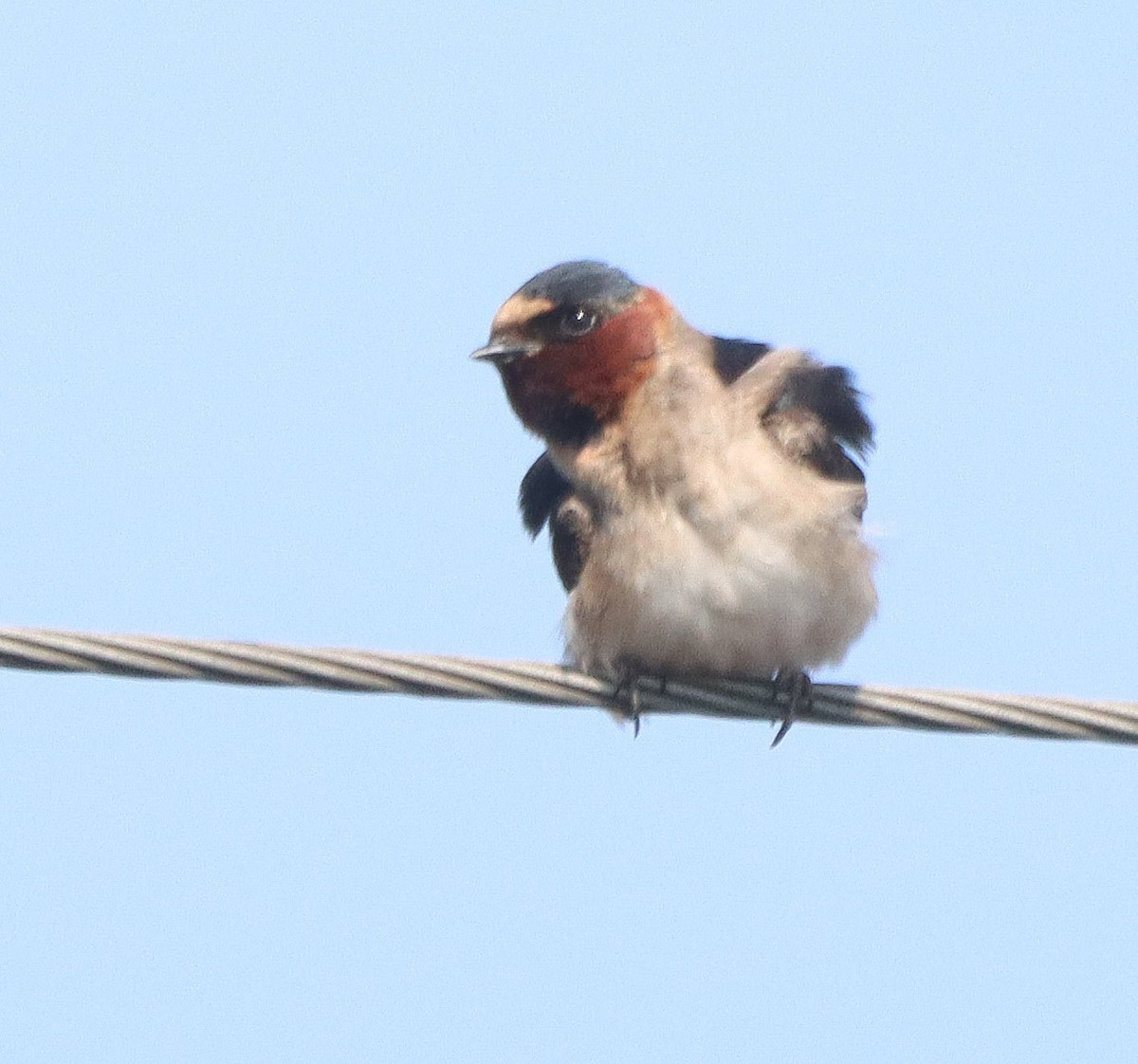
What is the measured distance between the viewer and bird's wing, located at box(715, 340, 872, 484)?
640 centimetres

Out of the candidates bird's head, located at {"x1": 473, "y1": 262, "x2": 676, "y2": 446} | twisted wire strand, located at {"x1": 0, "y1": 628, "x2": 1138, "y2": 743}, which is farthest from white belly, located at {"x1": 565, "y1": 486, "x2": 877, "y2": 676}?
twisted wire strand, located at {"x1": 0, "y1": 628, "x2": 1138, "y2": 743}

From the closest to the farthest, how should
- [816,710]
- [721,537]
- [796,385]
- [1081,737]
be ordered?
[1081,737]
[816,710]
[721,537]
[796,385]

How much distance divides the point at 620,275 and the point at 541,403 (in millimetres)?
551

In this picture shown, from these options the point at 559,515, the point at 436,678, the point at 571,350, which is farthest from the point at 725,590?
the point at 436,678

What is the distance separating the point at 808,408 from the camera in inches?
257

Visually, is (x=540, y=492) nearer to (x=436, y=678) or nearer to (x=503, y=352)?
(x=503, y=352)

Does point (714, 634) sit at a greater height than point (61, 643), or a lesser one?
greater

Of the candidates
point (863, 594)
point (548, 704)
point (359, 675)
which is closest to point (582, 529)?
point (863, 594)

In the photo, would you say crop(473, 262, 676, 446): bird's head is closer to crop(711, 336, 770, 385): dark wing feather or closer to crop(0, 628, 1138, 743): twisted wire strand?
crop(711, 336, 770, 385): dark wing feather

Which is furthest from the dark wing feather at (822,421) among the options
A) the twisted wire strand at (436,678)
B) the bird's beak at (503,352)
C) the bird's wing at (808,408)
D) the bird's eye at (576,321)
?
the twisted wire strand at (436,678)

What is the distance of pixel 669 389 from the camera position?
6387mm

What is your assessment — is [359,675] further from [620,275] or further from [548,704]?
[620,275]

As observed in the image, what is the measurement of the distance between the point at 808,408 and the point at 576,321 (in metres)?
0.70

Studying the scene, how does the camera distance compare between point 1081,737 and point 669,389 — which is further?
point 669,389
